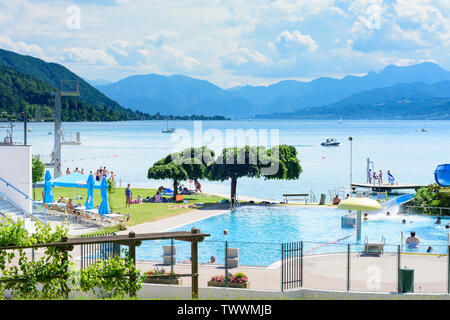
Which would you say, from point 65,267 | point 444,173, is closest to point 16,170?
point 65,267

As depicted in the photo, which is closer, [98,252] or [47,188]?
[98,252]

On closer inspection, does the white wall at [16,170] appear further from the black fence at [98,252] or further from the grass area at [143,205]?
the black fence at [98,252]

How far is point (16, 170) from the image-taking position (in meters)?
26.4

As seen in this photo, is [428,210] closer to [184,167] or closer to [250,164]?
[250,164]

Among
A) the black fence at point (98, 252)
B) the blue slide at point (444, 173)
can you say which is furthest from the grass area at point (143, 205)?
the black fence at point (98, 252)

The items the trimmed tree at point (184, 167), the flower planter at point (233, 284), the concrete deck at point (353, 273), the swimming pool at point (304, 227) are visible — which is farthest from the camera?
the trimmed tree at point (184, 167)

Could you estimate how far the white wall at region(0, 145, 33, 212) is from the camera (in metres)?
26.2

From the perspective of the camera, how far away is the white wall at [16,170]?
26.2 m

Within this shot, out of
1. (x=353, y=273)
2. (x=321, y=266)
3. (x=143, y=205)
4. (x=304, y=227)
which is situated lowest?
(x=304, y=227)

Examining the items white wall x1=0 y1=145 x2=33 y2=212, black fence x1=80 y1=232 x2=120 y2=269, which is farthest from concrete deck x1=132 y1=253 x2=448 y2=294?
white wall x1=0 y1=145 x2=33 y2=212

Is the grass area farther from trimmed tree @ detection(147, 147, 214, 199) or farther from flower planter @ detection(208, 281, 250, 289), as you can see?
flower planter @ detection(208, 281, 250, 289)

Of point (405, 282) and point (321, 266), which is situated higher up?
point (405, 282)
